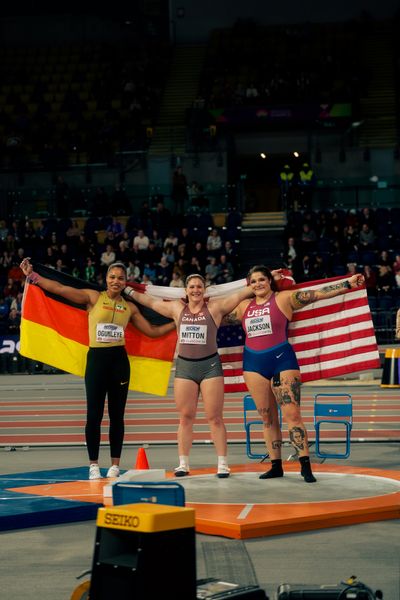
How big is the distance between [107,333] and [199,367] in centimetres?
97

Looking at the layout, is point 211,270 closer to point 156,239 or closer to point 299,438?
point 156,239

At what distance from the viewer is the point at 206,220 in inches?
1268

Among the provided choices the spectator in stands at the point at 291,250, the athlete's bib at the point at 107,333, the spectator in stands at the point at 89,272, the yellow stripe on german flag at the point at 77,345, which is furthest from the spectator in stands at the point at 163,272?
the athlete's bib at the point at 107,333

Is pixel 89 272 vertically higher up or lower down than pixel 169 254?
lower down

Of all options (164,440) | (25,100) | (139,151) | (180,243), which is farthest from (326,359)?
(25,100)

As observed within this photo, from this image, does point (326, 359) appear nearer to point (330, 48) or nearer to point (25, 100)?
point (330, 48)

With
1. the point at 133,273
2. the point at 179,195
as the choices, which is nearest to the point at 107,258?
the point at 133,273

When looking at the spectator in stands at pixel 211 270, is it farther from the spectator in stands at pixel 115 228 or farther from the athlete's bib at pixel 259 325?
the athlete's bib at pixel 259 325

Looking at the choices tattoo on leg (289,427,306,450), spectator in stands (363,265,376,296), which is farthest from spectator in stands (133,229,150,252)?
tattoo on leg (289,427,306,450)

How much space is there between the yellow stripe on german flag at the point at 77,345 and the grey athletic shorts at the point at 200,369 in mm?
1040

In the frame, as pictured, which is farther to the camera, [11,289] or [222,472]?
[11,289]

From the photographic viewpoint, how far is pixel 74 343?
12.0 meters

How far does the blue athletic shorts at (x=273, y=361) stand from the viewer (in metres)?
10.7

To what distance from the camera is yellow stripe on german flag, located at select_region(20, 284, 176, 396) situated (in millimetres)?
12031
